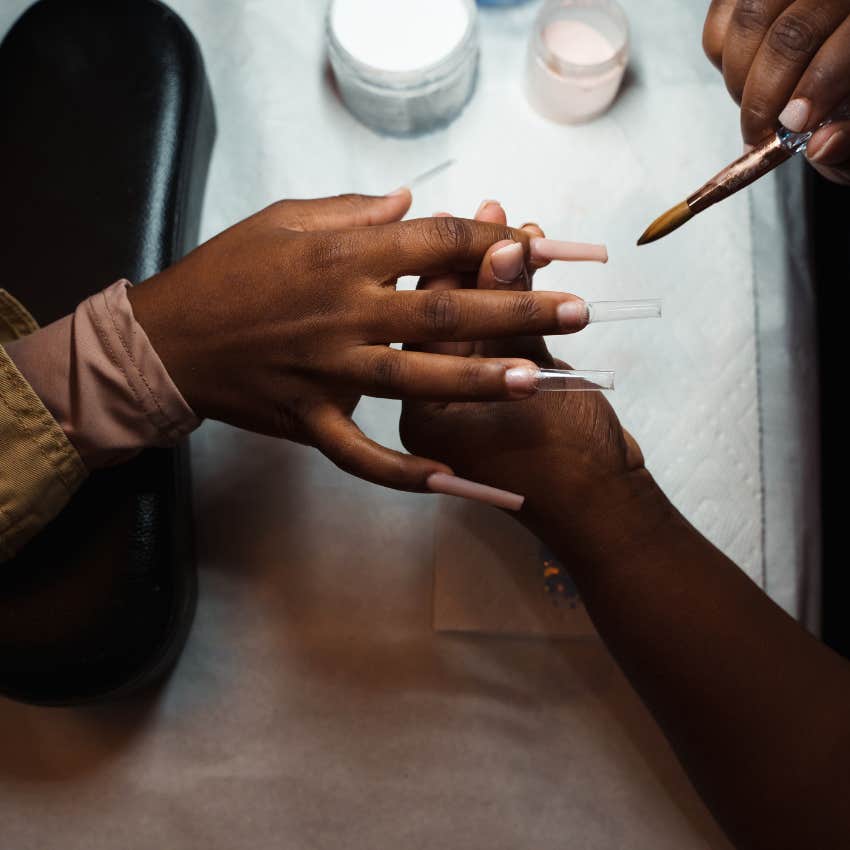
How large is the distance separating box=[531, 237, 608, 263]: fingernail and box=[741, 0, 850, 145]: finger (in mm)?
124

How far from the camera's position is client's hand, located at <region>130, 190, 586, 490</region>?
47 centimetres

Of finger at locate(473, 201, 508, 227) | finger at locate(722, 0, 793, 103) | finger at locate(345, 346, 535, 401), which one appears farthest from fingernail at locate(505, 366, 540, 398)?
finger at locate(722, 0, 793, 103)

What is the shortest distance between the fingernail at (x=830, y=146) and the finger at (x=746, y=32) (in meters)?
0.07

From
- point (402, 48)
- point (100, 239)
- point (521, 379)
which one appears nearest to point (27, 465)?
point (100, 239)

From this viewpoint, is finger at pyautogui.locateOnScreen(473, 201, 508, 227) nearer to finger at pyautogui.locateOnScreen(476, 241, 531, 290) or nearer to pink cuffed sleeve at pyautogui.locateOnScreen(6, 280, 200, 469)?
finger at pyautogui.locateOnScreen(476, 241, 531, 290)

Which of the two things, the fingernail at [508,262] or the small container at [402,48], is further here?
the small container at [402,48]

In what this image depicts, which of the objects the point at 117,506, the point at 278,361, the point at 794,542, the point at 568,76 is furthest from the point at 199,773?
the point at 568,76

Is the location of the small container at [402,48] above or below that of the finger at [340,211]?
above

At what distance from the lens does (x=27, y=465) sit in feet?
1.57

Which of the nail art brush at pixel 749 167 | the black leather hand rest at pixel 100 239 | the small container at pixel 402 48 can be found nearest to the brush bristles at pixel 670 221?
the nail art brush at pixel 749 167

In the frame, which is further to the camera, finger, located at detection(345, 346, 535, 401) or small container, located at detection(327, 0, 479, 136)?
small container, located at detection(327, 0, 479, 136)

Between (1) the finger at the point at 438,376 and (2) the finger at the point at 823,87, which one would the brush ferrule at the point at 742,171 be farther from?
(1) the finger at the point at 438,376

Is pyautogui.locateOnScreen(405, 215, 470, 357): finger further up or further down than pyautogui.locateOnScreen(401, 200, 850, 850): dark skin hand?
further up

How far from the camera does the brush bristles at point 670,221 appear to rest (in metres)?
0.50
